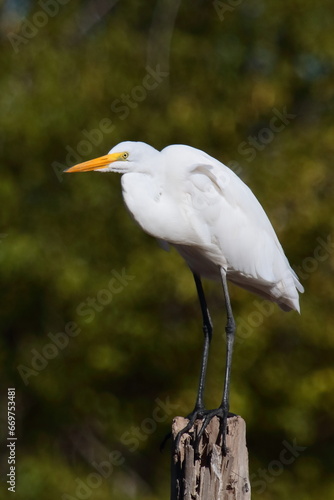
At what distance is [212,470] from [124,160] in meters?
1.22

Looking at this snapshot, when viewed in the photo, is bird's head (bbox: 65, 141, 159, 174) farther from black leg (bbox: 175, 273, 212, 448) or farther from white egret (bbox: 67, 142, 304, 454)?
black leg (bbox: 175, 273, 212, 448)

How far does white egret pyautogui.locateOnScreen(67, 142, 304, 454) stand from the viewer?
3.35 metres

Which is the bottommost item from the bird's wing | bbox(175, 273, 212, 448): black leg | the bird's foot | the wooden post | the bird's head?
bbox(175, 273, 212, 448): black leg

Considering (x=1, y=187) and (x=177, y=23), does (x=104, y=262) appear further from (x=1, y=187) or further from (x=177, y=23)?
(x=177, y=23)

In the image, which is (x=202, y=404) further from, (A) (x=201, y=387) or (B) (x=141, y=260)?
(B) (x=141, y=260)

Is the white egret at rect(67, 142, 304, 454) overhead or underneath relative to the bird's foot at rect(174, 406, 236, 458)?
overhead

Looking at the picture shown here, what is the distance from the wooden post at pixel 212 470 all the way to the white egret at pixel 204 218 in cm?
11

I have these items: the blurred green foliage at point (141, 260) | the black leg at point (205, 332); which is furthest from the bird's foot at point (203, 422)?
the blurred green foliage at point (141, 260)

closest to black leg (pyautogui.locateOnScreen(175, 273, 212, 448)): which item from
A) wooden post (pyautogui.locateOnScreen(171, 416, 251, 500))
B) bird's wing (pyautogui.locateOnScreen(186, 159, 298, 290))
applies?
wooden post (pyautogui.locateOnScreen(171, 416, 251, 500))

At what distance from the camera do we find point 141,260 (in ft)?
20.1

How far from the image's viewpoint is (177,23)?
7539mm

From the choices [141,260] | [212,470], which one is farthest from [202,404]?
[141,260]

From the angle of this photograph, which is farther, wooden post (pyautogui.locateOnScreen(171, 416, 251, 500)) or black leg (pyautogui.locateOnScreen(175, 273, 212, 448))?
black leg (pyautogui.locateOnScreen(175, 273, 212, 448))

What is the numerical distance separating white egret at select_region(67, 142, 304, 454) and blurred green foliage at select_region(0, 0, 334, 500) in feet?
6.68
